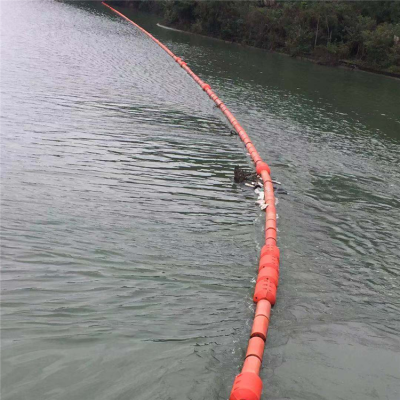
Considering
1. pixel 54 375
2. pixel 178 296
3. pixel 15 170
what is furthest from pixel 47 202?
pixel 54 375

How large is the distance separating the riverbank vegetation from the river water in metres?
21.0

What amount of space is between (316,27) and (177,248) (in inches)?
1604

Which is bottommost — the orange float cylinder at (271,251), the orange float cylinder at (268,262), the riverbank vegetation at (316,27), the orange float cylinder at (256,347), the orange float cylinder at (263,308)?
the orange float cylinder at (256,347)

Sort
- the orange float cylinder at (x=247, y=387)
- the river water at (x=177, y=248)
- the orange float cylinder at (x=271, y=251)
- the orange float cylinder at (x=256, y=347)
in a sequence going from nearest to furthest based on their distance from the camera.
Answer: the orange float cylinder at (x=247, y=387)
the river water at (x=177, y=248)
the orange float cylinder at (x=256, y=347)
the orange float cylinder at (x=271, y=251)

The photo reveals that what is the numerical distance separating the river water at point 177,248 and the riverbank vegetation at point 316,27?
21.0 m

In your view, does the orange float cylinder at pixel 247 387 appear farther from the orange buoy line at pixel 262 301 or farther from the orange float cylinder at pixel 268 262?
the orange float cylinder at pixel 268 262

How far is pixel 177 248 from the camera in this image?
34.9 ft

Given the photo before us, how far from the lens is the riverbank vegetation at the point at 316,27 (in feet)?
138

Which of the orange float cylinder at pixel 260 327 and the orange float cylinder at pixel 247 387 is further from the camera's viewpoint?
the orange float cylinder at pixel 260 327

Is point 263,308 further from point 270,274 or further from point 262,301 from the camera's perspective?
point 270,274

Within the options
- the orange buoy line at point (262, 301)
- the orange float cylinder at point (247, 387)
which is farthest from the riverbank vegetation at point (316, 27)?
the orange float cylinder at point (247, 387)

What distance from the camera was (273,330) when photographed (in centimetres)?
883

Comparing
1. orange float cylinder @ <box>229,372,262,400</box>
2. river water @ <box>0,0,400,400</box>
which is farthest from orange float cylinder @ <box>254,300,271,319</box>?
orange float cylinder @ <box>229,372,262,400</box>

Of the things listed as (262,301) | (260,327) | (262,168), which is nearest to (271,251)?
(262,301)
